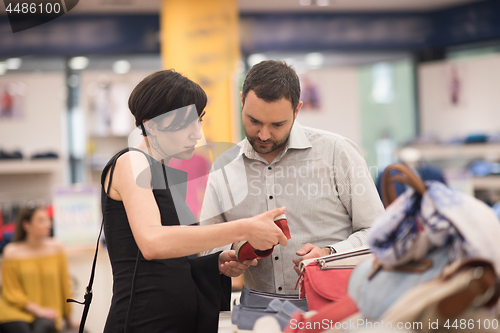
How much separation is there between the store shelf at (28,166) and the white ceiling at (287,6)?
89.6 inches

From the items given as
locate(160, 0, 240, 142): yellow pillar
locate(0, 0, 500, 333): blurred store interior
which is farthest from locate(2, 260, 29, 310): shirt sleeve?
locate(160, 0, 240, 142): yellow pillar

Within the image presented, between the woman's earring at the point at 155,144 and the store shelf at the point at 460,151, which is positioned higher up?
the woman's earring at the point at 155,144

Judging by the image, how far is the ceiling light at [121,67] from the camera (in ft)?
22.0

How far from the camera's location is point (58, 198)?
429 centimetres

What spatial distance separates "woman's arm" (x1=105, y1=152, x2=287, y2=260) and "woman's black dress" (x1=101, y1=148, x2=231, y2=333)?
6cm

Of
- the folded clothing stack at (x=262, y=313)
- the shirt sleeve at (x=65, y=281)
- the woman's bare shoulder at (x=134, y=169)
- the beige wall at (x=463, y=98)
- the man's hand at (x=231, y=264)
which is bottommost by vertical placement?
the shirt sleeve at (x=65, y=281)

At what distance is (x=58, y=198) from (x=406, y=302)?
4.19m

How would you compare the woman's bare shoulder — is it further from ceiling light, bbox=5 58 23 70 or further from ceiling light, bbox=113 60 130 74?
ceiling light, bbox=5 58 23 70

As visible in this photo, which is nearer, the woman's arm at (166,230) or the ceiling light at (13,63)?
the woman's arm at (166,230)

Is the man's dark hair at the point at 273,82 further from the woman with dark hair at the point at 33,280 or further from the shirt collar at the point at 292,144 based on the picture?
the woman with dark hair at the point at 33,280

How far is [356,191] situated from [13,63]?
21.1ft

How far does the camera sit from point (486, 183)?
5.28 meters

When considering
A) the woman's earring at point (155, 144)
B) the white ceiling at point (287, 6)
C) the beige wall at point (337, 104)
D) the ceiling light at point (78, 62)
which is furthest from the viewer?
the beige wall at point (337, 104)

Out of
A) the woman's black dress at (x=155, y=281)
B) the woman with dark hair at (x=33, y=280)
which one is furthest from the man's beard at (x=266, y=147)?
the woman with dark hair at (x=33, y=280)
